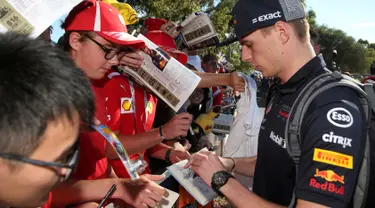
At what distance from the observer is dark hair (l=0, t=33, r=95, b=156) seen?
88cm

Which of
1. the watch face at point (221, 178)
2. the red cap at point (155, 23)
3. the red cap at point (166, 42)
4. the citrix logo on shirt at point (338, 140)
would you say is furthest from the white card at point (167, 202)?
the red cap at point (155, 23)

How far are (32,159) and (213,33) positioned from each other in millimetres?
2726

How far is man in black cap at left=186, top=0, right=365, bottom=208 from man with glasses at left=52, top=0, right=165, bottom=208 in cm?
39

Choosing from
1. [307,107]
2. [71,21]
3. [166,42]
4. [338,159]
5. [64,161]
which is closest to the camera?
[64,161]

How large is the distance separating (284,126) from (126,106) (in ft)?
3.98

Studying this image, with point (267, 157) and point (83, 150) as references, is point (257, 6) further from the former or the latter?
point (83, 150)

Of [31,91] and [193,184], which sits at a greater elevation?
[31,91]

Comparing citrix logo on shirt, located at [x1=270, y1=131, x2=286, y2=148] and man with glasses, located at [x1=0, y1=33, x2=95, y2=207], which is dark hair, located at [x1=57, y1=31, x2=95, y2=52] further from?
citrix logo on shirt, located at [x1=270, y1=131, x2=286, y2=148]

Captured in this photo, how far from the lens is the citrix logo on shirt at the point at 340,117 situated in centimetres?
136

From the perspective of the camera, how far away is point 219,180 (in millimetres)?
1729

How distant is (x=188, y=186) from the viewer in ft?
7.01

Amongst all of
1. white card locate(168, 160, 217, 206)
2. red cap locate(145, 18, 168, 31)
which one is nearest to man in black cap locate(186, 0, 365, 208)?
white card locate(168, 160, 217, 206)

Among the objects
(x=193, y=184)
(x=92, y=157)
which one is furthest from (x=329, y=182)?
(x=92, y=157)

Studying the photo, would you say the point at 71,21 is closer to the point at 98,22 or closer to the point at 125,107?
the point at 98,22
